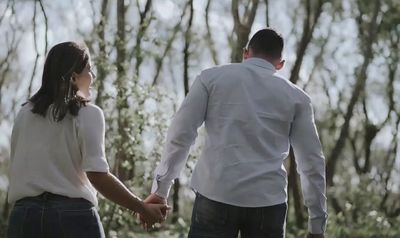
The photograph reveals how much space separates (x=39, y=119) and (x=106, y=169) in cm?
→ 39

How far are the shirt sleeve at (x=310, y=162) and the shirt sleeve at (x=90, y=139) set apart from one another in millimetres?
1096

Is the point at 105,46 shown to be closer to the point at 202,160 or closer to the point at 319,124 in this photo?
the point at 202,160

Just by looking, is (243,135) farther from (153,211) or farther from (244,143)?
(153,211)

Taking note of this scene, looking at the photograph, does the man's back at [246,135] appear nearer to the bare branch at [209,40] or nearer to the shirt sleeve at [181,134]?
the shirt sleeve at [181,134]

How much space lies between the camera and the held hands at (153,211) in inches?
164

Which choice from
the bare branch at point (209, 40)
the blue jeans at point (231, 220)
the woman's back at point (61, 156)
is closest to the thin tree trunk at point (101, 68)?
the blue jeans at point (231, 220)

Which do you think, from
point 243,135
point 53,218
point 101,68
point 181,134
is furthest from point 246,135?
point 101,68

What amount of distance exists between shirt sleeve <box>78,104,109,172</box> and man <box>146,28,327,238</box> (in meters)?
0.58

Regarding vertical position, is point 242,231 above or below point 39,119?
below

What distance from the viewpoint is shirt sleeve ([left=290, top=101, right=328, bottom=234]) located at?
424 cm

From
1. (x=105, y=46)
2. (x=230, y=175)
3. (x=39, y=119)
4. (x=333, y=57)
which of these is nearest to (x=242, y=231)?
(x=230, y=175)

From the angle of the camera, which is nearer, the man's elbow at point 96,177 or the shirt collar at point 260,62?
the man's elbow at point 96,177

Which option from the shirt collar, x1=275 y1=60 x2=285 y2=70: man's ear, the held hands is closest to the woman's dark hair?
the held hands

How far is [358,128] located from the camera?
90.7 feet
